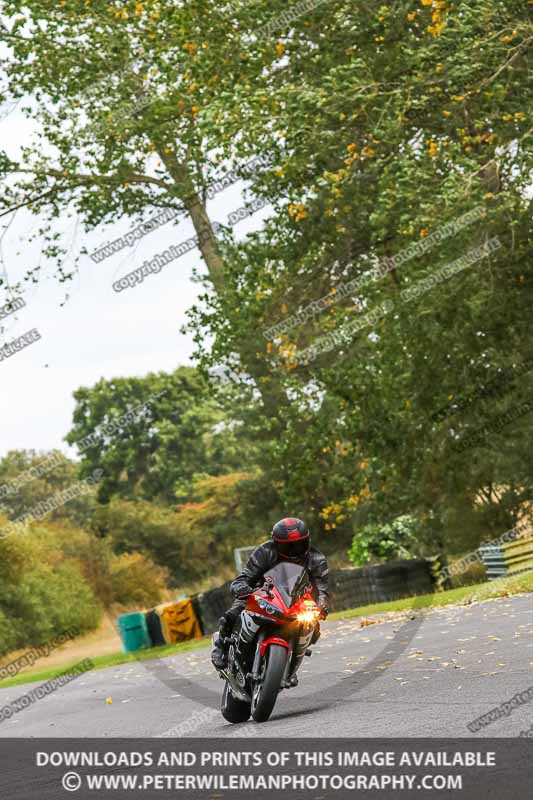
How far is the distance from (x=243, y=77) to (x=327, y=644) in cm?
1167

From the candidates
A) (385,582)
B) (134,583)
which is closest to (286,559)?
(385,582)

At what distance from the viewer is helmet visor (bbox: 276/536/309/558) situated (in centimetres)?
1018

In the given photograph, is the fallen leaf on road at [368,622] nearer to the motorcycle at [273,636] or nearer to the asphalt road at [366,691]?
the asphalt road at [366,691]

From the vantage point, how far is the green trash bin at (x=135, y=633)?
31312 mm

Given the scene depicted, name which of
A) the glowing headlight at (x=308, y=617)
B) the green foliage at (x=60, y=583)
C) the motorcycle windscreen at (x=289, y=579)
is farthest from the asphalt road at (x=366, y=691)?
the green foliage at (x=60, y=583)

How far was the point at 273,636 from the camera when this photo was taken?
9930 millimetres

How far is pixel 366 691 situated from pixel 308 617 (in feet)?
4.84

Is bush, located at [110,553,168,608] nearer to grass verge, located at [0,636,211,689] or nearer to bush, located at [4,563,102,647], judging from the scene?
bush, located at [4,563,102,647]

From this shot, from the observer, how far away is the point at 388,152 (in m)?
25.0

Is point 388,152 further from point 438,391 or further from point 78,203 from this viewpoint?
point 78,203

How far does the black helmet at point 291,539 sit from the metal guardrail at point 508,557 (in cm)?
1507

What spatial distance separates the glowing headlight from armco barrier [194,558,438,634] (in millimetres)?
16734

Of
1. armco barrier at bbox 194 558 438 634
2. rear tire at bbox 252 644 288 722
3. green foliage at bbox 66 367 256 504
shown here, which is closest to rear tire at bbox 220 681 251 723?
rear tire at bbox 252 644 288 722
